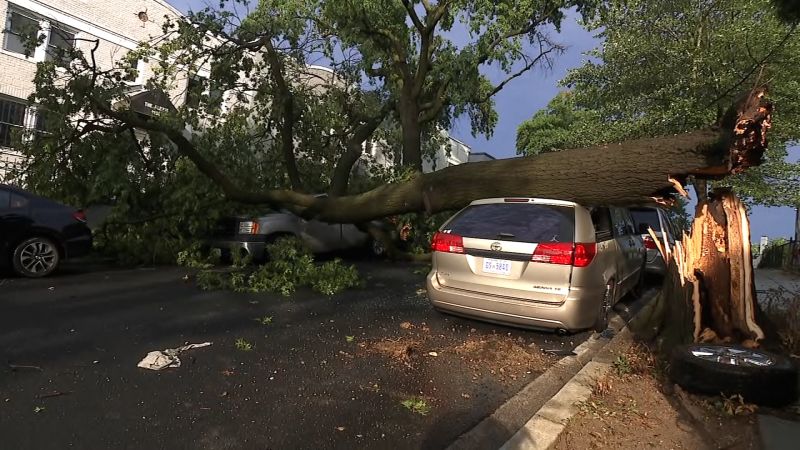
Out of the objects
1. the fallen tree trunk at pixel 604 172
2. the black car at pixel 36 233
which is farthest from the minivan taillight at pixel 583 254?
the black car at pixel 36 233

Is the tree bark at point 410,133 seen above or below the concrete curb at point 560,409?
above

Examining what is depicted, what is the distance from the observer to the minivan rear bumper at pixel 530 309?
529 cm

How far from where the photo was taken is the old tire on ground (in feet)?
12.9

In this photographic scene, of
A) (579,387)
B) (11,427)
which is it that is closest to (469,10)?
(579,387)

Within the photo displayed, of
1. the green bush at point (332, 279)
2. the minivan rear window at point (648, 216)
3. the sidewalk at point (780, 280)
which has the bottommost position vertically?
the sidewalk at point (780, 280)

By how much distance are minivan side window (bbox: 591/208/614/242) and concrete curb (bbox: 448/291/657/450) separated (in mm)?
1216

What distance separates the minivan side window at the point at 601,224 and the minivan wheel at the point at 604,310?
558 millimetres

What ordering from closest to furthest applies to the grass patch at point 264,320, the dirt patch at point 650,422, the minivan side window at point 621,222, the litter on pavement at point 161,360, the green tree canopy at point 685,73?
the dirt patch at point 650,422 < the litter on pavement at point 161,360 < the grass patch at point 264,320 < the minivan side window at point 621,222 < the green tree canopy at point 685,73

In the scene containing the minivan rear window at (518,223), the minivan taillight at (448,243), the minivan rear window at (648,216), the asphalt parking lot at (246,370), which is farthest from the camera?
Result: the minivan rear window at (648,216)

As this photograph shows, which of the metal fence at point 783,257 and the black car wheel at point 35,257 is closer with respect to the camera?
the black car wheel at point 35,257

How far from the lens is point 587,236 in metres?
5.55

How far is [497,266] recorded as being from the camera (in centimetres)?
554

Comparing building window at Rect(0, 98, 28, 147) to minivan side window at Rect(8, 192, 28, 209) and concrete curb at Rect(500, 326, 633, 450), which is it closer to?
minivan side window at Rect(8, 192, 28, 209)

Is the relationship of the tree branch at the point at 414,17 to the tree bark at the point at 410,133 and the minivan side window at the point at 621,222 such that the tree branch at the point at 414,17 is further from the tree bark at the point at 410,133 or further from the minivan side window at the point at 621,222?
the minivan side window at the point at 621,222
